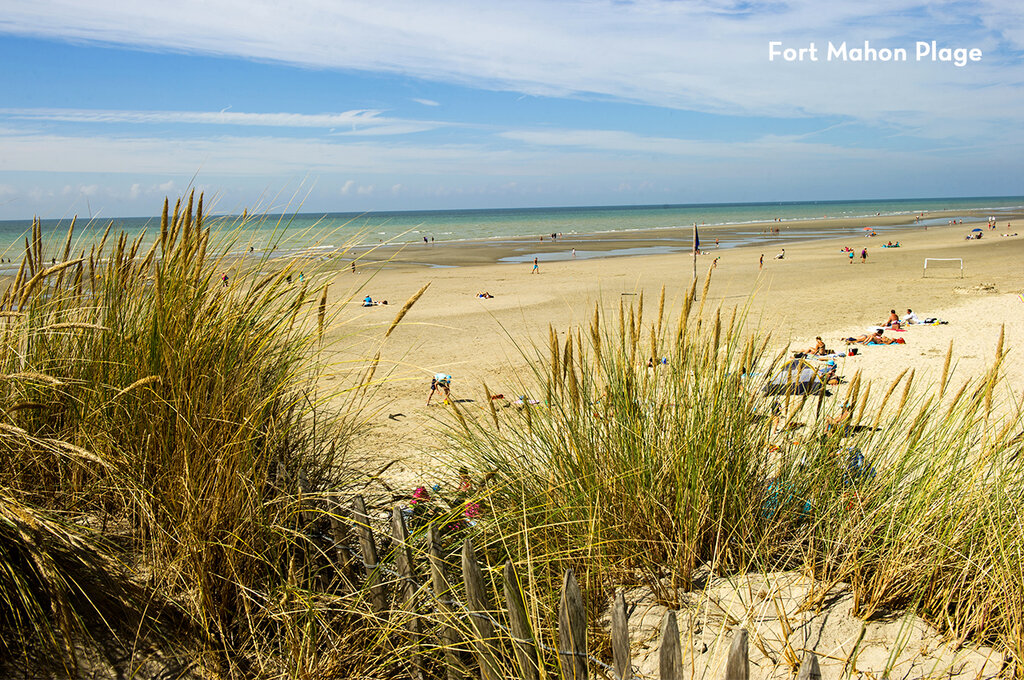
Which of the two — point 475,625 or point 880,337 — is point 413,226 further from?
point 880,337

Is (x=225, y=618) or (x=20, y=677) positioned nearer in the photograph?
(x=20, y=677)

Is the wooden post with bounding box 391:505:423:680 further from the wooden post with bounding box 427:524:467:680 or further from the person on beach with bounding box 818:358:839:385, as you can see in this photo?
the person on beach with bounding box 818:358:839:385

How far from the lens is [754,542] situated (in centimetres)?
255

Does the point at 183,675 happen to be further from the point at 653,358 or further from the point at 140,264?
the point at 653,358

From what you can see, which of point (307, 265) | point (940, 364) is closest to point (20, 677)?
point (307, 265)

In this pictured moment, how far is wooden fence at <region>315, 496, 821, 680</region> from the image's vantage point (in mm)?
1662

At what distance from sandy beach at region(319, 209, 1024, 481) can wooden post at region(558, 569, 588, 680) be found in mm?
906

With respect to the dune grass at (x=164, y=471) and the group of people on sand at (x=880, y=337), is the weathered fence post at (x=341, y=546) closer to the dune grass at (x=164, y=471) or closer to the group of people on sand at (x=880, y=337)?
the dune grass at (x=164, y=471)

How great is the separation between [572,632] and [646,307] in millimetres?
14124

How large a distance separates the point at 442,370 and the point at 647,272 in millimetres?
17651

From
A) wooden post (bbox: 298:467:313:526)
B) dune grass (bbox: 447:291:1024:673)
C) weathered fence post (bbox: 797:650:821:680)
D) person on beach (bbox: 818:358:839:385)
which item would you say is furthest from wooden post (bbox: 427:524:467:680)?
person on beach (bbox: 818:358:839:385)

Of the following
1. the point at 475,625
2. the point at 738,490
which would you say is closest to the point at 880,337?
the point at 738,490

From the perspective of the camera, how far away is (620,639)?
1.69 m

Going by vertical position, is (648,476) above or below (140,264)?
below
